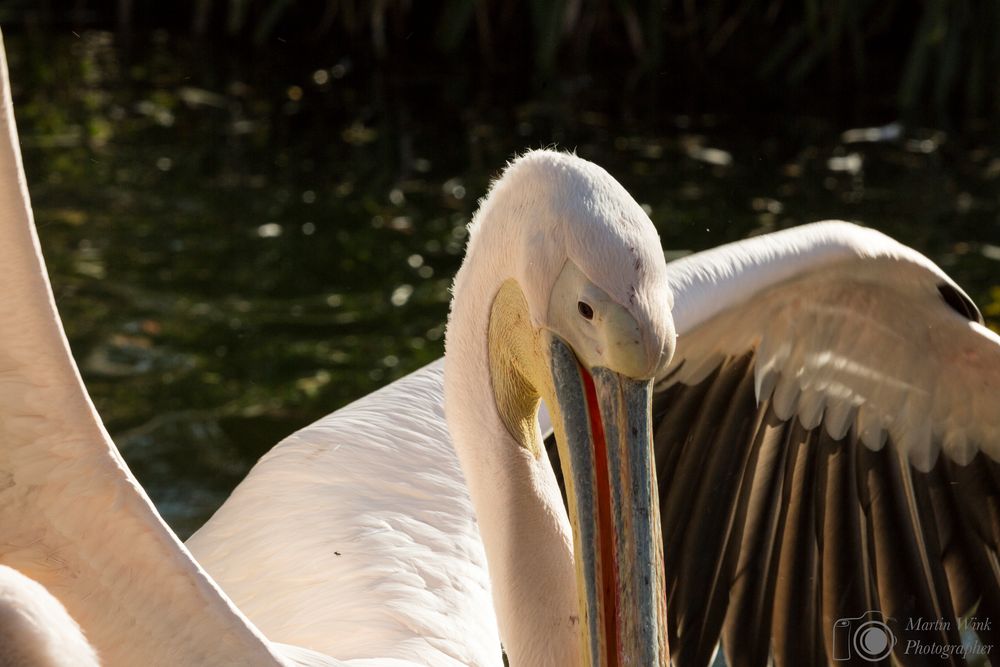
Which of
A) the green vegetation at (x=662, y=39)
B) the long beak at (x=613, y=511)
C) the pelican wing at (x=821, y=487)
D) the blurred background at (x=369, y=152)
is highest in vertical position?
the long beak at (x=613, y=511)

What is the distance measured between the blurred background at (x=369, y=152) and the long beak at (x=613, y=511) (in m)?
2.43

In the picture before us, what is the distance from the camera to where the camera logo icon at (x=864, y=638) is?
2.88 m

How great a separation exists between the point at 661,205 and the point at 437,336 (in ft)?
4.67

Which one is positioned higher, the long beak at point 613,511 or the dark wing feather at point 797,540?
the long beak at point 613,511

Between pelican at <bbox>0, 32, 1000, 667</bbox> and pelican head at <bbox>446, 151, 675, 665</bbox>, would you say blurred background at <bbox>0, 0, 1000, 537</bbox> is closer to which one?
pelican at <bbox>0, 32, 1000, 667</bbox>

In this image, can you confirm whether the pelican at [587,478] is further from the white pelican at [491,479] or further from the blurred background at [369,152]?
the blurred background at [369,152]

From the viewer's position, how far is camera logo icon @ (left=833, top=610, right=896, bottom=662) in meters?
2.88

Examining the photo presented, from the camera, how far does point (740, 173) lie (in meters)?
6.52

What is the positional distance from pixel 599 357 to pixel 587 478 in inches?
6.0

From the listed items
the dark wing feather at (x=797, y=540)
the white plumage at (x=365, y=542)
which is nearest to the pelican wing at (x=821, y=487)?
the dark wing feather at (x=797, y=540)

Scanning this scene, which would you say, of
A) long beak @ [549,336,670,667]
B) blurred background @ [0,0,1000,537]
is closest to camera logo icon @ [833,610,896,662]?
long beak @ [549,336,670,667]

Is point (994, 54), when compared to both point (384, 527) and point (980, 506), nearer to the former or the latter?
point (980, 506)

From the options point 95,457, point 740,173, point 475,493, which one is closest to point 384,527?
point 475,493

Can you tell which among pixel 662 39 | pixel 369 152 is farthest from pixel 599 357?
pixel 662 39
